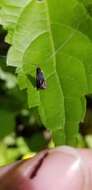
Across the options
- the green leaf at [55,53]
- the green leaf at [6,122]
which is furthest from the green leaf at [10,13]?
the green leaf at [6,122]

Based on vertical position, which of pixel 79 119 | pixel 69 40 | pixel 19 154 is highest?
pixel 69 40

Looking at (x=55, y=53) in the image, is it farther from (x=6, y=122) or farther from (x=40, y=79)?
(x=6, y=122)

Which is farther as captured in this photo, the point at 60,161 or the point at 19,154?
the point at 19,154

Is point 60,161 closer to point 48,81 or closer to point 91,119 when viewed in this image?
point 48,81

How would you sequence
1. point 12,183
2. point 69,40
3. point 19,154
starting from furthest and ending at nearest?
point 19,154
point 69,40
point 12,183

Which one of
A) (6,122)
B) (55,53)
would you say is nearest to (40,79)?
(55,53)

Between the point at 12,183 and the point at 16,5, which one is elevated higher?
the point at 16,5

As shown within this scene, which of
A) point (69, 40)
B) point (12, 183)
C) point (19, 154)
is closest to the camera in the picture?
point (12, 183)

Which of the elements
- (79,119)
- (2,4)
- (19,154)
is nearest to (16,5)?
(2,4)
